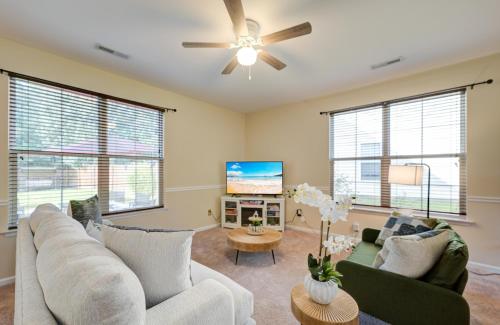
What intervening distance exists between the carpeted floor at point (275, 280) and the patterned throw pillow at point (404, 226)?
77 centimetres

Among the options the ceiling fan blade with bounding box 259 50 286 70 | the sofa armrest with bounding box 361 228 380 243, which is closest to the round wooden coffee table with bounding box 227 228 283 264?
the sofa armrest with bounding box 361 228 380 243

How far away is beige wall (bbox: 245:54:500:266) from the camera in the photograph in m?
2.62

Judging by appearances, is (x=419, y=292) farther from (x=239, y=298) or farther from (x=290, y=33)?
(x=290, y=33)

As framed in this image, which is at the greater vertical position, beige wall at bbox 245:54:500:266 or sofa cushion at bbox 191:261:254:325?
beige wall at bbox 245:54:500:266

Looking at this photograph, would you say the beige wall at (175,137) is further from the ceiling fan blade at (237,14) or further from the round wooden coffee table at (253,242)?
the ceiling fan blade at (237,14)

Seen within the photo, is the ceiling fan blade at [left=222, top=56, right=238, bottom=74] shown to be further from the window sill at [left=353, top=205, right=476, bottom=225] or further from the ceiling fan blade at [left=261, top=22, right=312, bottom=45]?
the window sill at [left=353, top=205, right=476, bottom=225]

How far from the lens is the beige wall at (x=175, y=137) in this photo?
234 cm

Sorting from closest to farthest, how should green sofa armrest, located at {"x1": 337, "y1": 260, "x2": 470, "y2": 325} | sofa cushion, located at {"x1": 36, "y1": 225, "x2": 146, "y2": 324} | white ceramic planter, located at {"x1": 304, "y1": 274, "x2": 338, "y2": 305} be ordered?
sofa cushion, located at {"x1": 36, "y1": 225, "x2": 146, "y2": 324} < white ceramic planter, located at {"x1": 304, "y1": 274, "x2": 338, "y2": 305} < green sofa armrest, located at {"x1": 337, "y1": 260, "x2": 470, "y2": 325}

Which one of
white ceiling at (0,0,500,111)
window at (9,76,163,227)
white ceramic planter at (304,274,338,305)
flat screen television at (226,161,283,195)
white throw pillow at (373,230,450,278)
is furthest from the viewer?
flat screen television at (226,161,283,195)

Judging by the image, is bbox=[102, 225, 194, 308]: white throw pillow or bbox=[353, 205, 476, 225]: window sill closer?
bbox=[102, 225, 194, 308]: white throw pillow

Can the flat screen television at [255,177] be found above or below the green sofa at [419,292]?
above

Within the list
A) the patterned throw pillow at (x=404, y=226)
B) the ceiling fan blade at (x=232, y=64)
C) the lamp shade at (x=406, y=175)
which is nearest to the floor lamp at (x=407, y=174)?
the lamp shade at (x=406, y=175)

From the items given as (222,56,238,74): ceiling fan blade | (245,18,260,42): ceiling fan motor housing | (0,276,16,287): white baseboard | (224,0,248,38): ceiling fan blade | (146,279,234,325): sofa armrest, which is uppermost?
(245,18,260,42): ceiling fan motor housing

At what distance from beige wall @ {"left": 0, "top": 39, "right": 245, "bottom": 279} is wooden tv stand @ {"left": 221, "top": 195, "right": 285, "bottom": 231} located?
299mm
